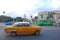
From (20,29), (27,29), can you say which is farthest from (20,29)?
(27,29)

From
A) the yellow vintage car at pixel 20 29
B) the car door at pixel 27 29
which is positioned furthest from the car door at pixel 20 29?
the car door at pixel 27 29

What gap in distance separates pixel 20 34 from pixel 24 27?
140 centimetres

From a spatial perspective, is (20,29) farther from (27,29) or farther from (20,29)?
(27,29)

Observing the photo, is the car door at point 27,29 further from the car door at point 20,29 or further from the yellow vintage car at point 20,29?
the car door at point 20,29

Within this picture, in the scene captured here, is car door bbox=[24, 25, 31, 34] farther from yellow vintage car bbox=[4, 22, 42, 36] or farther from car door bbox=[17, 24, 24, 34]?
car door bbox=[17, 24, 24, 34]

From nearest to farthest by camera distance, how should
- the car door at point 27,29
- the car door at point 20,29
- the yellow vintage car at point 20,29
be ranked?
the yellow vintage car at point 20,29 < the car door at point 20,29 < the car door at point 27,29

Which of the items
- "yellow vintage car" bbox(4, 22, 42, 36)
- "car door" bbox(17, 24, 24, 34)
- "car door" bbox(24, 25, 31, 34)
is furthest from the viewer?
"car door" bbox(24, 25, 31, 34)

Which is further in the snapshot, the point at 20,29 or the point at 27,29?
the point at 27,29

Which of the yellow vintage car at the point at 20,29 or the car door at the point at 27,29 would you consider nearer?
the yellow vintage car at the point at 20,29

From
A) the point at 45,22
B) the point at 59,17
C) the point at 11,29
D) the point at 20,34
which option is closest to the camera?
the point at 11,29

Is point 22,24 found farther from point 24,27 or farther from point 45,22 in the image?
point 45,22

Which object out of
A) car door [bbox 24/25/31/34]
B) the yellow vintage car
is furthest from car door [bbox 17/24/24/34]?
car door [bbox 24/25/31/34]

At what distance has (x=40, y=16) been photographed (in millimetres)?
87375

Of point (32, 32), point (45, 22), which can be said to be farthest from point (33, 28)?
point (45, 22)
